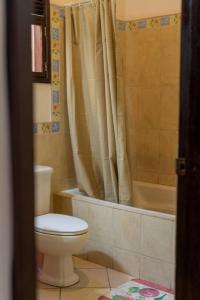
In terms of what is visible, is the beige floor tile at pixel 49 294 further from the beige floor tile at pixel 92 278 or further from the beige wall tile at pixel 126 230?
the beige wall tile at pixel 126 230

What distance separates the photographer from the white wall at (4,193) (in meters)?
0.52

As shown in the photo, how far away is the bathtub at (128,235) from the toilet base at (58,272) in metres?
0.34

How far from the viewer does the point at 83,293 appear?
238 centimetres

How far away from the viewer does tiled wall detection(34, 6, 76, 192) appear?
9.69ft

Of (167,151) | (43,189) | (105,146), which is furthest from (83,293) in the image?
(167,151)

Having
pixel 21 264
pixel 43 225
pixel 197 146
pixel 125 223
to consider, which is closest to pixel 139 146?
pixel 125 223

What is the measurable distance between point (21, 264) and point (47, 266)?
2.07 m

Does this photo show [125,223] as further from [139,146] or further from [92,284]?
[139,146]

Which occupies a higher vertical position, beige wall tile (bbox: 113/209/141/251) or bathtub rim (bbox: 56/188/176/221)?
bathtub rim (bbox: 56/188/176/221)

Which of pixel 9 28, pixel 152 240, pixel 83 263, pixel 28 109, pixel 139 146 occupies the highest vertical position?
pixel 9 28

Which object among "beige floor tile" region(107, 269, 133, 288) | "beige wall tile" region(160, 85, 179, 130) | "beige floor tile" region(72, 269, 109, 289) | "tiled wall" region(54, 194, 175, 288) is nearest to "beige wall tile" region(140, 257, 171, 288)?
"tiled wall" region(54, 194, 175, 288)

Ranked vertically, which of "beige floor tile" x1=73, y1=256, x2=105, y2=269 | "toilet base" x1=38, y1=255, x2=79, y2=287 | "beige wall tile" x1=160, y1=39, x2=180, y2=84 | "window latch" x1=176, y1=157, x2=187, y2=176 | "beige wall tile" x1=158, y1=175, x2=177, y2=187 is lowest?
"beige floor tile" x1=73, y1=256, x2=105, y2=269

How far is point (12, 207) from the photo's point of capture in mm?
552

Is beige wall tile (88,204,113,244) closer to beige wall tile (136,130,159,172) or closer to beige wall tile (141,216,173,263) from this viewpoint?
beige wall tile (141,216,173,263)
